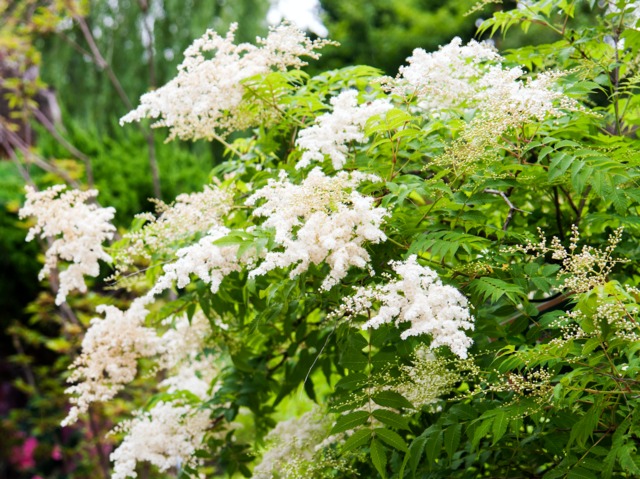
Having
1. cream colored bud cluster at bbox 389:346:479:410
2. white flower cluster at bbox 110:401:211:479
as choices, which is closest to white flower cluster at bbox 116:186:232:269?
white flower cluster at bbox 110:401:211:479

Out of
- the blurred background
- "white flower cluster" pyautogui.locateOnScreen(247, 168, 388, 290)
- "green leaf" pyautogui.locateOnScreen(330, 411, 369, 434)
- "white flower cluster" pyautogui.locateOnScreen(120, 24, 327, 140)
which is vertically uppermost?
the blurred background

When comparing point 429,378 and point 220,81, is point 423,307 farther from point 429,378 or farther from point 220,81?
point 220,81

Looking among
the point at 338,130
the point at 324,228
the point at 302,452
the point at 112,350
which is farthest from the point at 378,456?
the point at 112,350

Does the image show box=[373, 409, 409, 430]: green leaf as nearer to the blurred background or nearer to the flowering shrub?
the flowering shrub

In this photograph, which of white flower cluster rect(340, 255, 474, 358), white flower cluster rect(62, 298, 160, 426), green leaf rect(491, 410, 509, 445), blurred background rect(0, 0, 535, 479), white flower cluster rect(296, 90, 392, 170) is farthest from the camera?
blurred background rect(0, 0, 535, 479)

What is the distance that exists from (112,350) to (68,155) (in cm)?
629

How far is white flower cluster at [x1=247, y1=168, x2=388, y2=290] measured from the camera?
201 cm

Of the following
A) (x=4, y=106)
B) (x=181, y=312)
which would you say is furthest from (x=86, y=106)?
(x=181, y=312)

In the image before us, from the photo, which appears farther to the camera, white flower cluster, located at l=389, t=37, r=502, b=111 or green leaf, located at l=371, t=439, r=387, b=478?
white flower cluster, located at l=389, t=37, r=502, b=111

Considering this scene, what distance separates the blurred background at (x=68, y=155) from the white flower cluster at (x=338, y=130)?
2563mm

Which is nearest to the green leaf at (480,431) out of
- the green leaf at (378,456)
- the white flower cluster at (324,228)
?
the green leaf at (378,456)

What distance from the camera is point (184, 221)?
2.57 meters

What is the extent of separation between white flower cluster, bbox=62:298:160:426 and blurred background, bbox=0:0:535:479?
1.85 m

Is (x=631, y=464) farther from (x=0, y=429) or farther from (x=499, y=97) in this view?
(x=0, y=429)
